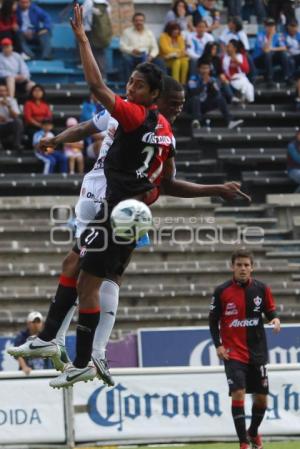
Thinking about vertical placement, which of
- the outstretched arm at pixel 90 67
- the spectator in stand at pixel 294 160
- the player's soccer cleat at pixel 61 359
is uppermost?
the spectator in stand at pixel 294 160

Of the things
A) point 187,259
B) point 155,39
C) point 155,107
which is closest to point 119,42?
point 155,39

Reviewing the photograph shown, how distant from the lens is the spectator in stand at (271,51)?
21609mm

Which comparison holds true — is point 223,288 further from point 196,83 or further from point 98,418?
point 196,83

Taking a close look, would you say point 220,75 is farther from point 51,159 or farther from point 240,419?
point 240,419

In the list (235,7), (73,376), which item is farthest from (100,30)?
(73,376)

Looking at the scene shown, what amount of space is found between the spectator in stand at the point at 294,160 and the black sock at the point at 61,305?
1076cm

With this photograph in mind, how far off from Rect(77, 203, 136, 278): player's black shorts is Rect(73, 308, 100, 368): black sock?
12.8 inches

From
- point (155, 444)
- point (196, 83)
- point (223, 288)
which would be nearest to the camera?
point (223, 288)

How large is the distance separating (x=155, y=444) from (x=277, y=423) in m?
Result: 1.42

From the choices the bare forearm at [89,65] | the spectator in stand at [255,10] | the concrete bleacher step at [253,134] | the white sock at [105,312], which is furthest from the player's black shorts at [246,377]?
the spectator in stand at [255,10]

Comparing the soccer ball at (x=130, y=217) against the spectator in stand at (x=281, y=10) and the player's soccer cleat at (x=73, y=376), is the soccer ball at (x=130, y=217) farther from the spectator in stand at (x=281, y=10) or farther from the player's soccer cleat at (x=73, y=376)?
the spectator in stand at (x=281, y=10)

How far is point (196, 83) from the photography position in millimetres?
20422

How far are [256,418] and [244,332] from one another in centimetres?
92

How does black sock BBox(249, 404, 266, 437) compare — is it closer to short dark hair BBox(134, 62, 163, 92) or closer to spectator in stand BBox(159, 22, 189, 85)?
short dark hair BBox(134, 62, 163, 92)
